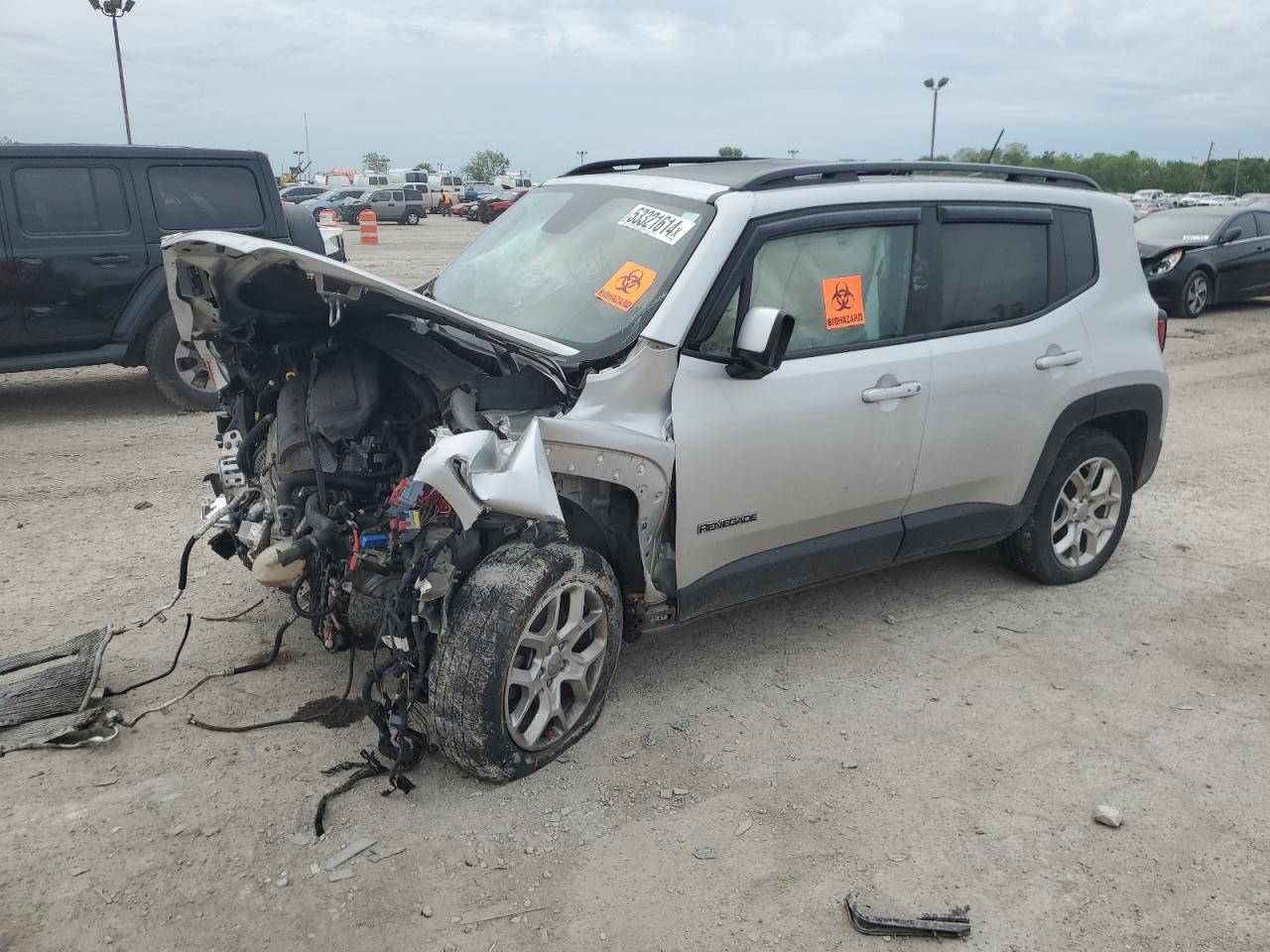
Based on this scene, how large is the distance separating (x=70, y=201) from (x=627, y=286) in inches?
232

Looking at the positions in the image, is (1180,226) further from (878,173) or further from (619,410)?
(619,410)

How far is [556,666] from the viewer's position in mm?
3410

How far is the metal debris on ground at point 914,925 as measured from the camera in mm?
2779

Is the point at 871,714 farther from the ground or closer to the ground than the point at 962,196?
closer to the ground

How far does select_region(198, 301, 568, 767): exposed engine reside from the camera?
126 inches

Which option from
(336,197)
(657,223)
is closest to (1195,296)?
(657,223)

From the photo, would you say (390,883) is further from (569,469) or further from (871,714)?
(871,714)

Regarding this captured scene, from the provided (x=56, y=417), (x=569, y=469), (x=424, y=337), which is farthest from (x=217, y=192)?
(x=569, y=469)

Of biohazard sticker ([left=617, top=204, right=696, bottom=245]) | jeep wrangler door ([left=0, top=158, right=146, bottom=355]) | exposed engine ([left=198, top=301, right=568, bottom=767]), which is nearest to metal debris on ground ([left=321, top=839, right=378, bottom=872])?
exposed engine ([left=198, top=301, right=568, bottom=767])

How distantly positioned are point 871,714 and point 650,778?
975 millimetres

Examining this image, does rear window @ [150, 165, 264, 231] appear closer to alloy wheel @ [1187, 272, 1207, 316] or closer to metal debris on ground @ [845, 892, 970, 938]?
metal debris on ground @ [845, 892, 970, 938]

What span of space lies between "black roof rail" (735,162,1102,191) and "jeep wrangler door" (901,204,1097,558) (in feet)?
0.70

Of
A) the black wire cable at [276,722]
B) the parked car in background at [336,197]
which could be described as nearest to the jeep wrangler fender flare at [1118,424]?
the black wire cable at [276,722]

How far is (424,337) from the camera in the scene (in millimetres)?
3684
